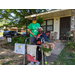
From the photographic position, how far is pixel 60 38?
6.63m

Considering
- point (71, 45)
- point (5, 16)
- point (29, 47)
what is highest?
point (5, 16)

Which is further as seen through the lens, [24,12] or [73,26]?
[24,12]

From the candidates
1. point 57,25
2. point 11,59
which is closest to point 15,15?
point 57,25

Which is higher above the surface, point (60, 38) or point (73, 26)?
point (73, 26)

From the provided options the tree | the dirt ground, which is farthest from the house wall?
the dirt ground

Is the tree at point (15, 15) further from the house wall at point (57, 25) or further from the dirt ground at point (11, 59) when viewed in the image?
the dirt ground at point (11, 59)

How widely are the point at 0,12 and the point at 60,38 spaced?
A: 6.74 m

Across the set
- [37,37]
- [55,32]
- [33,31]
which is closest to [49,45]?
[37,37]

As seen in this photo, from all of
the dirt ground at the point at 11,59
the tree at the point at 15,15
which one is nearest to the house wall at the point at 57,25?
the tree at the point at 15,15

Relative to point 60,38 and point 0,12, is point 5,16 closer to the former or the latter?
point 0,12

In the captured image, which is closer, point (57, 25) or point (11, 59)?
point (11, 59)

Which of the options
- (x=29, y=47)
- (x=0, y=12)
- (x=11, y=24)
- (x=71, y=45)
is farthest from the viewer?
(x=11, y=24)

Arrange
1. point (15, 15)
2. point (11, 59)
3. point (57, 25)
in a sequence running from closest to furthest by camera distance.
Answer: point (11, 59), point (57, 25), point (15, 15)

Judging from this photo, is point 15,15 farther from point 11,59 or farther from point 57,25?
point 11,59
